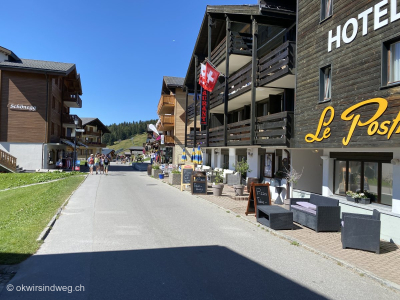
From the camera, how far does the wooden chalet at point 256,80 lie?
1286cm

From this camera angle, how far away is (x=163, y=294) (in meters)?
4.53

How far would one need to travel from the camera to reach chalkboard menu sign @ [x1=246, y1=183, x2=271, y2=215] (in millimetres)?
10758

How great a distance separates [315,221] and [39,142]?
29.5m

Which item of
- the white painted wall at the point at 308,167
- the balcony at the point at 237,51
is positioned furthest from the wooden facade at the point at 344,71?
the balcony at the point at 237,51

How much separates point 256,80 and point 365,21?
6782mm

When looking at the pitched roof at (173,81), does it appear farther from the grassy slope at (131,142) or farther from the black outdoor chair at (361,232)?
the grassy slope at (131,142)

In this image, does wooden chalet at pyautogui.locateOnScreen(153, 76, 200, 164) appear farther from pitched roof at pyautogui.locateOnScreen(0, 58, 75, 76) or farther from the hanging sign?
the hanging sign

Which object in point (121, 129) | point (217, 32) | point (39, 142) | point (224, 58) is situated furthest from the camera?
point (121, 129)

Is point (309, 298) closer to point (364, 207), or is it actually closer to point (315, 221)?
point (315, 221)

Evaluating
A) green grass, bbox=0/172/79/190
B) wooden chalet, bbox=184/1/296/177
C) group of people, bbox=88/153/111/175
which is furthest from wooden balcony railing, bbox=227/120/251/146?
group of people, bbox=88/153/111/175

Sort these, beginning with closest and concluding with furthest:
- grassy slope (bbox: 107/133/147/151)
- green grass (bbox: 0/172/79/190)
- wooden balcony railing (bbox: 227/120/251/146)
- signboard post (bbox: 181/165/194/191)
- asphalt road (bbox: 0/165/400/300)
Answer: asphalt road (bbox: 0/165/400/300)
wooden balcony railing (bbox: 227/120/251/146)
signboard post (bbox: 181/165/194/191)
green grass (bbox: 0/172/79/190)
grassy slope (bbox: 107/133/147/151)

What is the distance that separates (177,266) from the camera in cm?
573

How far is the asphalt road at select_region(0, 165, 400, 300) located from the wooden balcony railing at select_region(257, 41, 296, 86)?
6466mm

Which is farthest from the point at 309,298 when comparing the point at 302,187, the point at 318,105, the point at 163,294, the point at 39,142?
the point at 39,142
